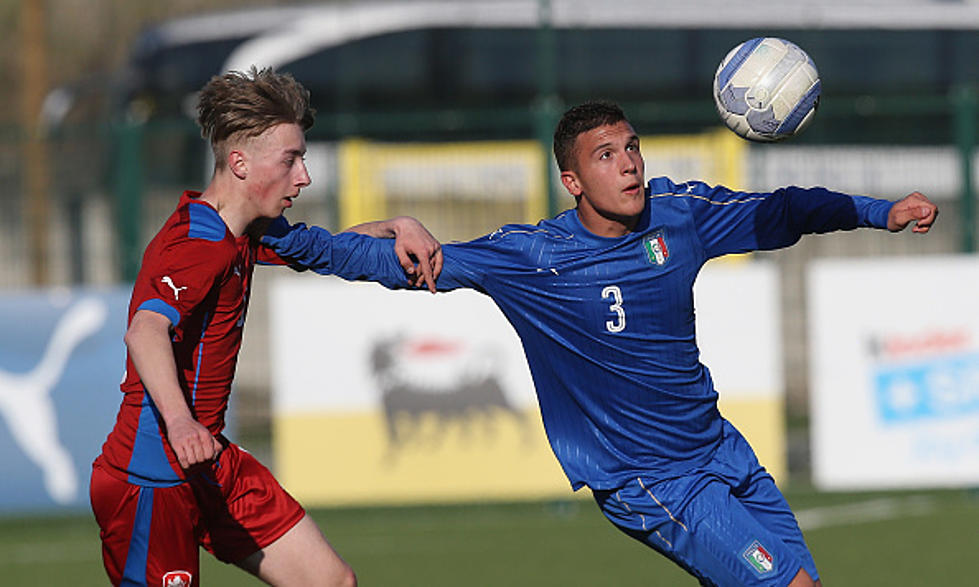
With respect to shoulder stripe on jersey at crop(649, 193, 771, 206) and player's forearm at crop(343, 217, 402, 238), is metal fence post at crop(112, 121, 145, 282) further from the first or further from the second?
shoulder stripe on jersey at crop(649, 193, 771, 206)

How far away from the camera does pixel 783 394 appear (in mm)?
11062

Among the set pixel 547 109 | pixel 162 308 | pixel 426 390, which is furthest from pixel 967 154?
pixel 162 308

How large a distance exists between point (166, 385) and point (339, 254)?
3.65 ft

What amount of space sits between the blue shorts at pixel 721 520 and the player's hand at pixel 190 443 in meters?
1.64

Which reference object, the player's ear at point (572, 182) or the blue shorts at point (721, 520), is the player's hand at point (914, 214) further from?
the player's ear at point (572, 182)

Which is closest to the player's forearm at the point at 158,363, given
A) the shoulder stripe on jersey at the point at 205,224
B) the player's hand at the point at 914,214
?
the shoulder stripe on jersey at the point at 205,224

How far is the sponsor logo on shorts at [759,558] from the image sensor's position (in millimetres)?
4961

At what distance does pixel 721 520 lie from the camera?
5047 millimetres

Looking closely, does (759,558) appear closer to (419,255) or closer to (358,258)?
(419,255)

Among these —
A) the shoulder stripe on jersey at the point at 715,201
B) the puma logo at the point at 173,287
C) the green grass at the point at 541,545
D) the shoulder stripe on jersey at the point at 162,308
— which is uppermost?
the shoulder stripe on jersey at the point at 715,201

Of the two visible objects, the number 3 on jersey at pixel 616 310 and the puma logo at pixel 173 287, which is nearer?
the puma logo at pixel 173 287

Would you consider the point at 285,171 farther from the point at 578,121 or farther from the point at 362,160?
the point at 362,160

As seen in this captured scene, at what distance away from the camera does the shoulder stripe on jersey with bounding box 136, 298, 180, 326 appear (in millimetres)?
4527

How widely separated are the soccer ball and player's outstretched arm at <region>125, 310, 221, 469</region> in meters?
2.12
